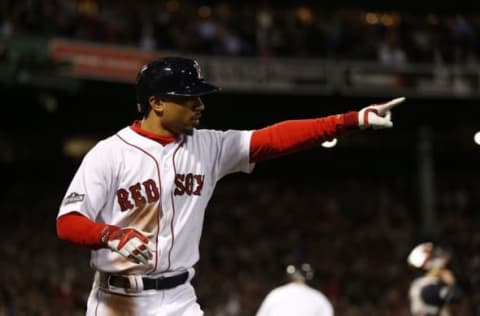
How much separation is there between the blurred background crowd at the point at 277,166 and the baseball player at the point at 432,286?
17.3ft

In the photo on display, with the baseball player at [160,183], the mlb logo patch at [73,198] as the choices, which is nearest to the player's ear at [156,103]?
the baseball player at [160,183]

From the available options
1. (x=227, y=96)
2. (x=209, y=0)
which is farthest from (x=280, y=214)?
(x=209, y=0)

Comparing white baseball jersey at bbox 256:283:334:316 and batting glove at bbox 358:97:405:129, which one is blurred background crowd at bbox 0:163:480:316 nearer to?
white baseball jersey at bbox 256:283:334:316

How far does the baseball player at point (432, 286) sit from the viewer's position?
7.05 meters

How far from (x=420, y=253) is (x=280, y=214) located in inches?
334

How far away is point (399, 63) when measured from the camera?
1627cm

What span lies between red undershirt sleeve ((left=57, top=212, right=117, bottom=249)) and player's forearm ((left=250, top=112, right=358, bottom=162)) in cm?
78

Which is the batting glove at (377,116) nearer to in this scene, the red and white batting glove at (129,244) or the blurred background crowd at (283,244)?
the red and white batting glove at (129,244)

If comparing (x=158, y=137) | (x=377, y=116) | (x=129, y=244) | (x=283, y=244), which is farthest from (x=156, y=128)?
(x=283, y=244)

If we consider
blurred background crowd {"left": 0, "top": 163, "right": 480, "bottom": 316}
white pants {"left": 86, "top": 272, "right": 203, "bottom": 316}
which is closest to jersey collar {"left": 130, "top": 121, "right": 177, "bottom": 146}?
white pants {"left": 86, "top": 272, "right": 203, "bottom": 316}

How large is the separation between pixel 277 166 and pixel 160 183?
1429cm

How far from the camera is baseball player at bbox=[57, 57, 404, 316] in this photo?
3588mm

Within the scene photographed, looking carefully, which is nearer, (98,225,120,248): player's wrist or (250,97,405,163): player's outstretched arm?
(98,225,120,248): player's wrist

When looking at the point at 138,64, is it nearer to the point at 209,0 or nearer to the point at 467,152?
the point at 209,0
